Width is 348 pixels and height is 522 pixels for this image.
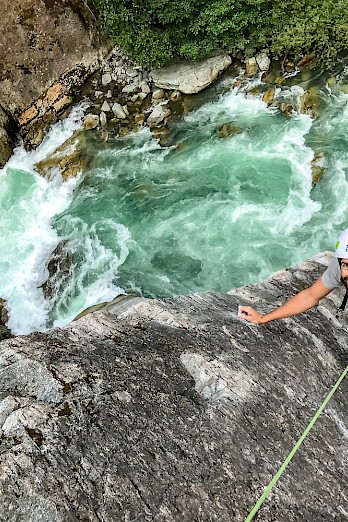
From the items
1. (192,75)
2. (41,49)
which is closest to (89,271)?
(192,75)

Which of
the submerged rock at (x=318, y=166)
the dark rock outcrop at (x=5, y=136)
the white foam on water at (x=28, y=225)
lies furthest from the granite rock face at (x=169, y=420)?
the dark rock outcrop at (x=5, y=136)

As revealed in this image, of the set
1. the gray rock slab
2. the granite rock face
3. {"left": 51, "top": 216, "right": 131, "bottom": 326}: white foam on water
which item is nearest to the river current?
{"left": 51, "top": 216, "right": 131, "bottom": 326}: white foam on water

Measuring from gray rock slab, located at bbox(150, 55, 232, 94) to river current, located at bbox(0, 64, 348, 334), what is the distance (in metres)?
0.36

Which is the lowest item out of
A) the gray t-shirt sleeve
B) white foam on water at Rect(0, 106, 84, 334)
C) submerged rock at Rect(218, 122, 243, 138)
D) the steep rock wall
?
submerged rock at Rect(218, 122, 243, 138)

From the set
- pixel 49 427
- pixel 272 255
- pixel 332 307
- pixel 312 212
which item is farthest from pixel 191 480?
pixel 312 212

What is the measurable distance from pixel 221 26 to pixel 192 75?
1564 millimetres

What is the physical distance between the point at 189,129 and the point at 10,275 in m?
6.26

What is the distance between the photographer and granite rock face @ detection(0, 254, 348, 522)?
10.6 ft

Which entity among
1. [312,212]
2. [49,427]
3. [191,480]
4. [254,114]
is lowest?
[312,212]

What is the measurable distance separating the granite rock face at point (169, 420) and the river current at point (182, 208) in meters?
4.97

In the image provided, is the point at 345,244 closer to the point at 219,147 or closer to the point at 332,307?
the point at 332,307

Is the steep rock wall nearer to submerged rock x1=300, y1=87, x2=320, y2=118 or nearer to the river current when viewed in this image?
the river current

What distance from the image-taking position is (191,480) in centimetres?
344

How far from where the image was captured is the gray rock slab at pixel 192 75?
1388 cm
